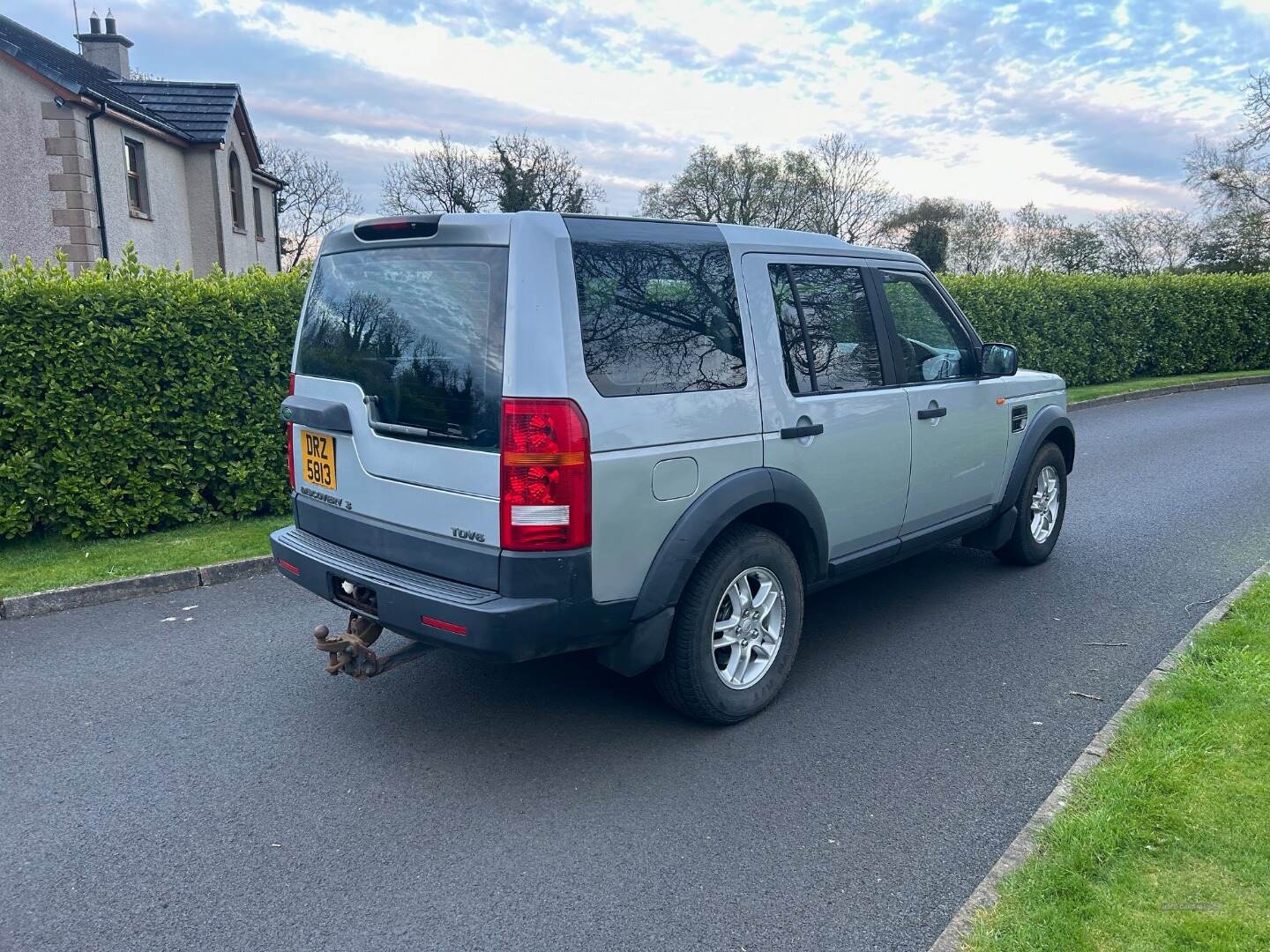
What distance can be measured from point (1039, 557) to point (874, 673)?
7.89 ft

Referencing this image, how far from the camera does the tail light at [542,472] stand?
3266 millimetres

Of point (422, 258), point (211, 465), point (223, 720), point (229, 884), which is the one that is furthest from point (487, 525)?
point (211, 465)

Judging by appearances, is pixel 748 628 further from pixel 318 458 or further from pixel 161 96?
pixel 161 96

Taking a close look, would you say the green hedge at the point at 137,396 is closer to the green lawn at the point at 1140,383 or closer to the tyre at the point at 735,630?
the tyre at the point at 735,630

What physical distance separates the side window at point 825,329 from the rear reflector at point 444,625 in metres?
1.82

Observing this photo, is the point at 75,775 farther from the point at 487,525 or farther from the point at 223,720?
the point at 487,525

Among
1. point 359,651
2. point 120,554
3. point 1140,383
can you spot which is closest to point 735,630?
point 359,651

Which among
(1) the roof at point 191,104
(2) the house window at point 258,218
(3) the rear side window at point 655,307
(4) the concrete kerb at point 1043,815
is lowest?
(4) the concrete kerb at point 1043,815

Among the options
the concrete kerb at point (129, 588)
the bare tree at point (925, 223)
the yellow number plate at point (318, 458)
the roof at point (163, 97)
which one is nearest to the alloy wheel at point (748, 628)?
the yellow number plate at point (318, 458)

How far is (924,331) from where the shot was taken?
16.9 feet

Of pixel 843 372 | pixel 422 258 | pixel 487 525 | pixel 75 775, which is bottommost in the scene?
pixel 75 775

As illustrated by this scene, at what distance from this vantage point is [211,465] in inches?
292

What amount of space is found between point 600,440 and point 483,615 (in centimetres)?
74

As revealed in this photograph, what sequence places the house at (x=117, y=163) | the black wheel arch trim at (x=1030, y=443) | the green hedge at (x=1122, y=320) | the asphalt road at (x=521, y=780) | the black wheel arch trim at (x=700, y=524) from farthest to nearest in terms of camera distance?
1. the house at (x=117, y=163)
2. the green hedge at (x=1122, y=320)
3. the black wheel arch trim at (x=1030, y=443)
4. the black wheel arch trim at (x=700, y=524)
5. the asphalt road at (x=521, y=780)
